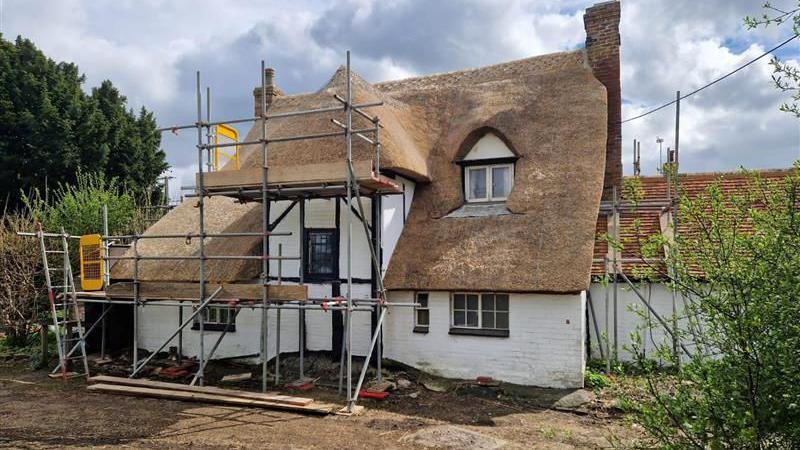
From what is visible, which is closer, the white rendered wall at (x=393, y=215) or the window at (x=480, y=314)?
the window at (x=480, y=314)

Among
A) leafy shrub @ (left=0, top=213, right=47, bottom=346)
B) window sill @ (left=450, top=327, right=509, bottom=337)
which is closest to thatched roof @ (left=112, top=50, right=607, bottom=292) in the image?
window sill @ (left=450, top=327, right=509, bottom=337)

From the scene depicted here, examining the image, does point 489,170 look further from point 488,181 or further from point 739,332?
point 739,332

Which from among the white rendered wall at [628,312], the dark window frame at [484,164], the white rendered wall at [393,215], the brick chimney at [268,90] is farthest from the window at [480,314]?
the brick chimney at [268,90]

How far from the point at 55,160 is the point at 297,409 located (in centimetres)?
2086

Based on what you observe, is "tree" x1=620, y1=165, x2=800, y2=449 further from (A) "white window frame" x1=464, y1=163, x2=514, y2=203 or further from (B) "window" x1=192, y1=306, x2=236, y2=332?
(B) "window" x1=192, y1=306, x2=236, y2=332

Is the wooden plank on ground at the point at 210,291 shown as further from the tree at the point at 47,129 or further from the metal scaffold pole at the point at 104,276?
the tree at the point at 47,129

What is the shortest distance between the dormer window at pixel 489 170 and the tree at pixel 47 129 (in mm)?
17356

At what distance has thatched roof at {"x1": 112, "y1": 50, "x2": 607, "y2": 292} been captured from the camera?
10.7 m

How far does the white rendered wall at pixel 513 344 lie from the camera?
10.2m

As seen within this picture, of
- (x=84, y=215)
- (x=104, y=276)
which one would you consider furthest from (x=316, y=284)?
(x=84, y=215)

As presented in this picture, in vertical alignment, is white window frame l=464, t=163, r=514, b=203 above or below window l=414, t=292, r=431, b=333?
above

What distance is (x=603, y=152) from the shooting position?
1191cm

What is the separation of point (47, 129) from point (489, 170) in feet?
69.2

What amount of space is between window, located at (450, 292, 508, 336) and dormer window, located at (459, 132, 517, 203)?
7.92ft
